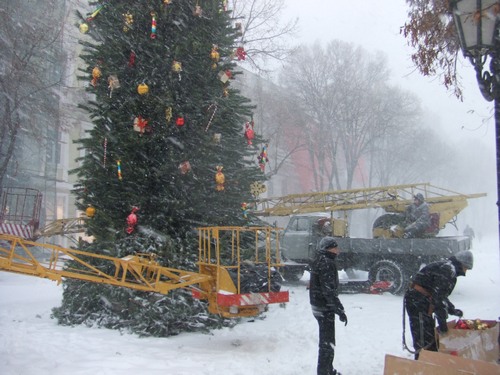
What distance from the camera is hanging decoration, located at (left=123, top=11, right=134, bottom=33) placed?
926 centimetres

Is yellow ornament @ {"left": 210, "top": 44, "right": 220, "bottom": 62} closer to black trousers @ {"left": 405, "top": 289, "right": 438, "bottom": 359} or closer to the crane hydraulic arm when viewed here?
the crane hydraulic arm

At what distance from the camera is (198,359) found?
6.66 m

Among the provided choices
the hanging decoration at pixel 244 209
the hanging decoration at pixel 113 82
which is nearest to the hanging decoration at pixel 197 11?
the hanging decoration at pixel 113 82

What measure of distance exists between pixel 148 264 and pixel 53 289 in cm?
785

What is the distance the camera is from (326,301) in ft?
18.7

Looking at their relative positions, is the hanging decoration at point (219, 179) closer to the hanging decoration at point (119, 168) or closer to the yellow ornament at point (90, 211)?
the hanging decoration at point (119, 168)

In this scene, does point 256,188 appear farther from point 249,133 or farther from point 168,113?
point 168,113

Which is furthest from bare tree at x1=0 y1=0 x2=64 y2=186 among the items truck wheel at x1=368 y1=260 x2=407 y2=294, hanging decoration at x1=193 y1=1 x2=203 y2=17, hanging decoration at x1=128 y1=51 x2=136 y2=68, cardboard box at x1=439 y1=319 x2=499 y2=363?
cardboard box at x1=439 y1=319 x2=499 y2=363

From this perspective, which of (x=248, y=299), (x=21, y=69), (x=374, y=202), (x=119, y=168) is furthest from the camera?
(x=374, y=202)

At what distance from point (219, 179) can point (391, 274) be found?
634 centimetres

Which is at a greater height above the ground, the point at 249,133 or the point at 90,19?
the point at 90,19

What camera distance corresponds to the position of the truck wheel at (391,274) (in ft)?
42.1

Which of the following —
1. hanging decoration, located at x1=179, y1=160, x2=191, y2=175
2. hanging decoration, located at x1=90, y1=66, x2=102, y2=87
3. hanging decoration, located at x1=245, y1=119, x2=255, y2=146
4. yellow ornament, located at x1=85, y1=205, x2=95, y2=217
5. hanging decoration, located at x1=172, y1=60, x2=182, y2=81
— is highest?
hanging decoration, located at x1=172, y1=60, x2=182, y2=81

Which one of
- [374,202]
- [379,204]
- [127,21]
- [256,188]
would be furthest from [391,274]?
[127,21]
